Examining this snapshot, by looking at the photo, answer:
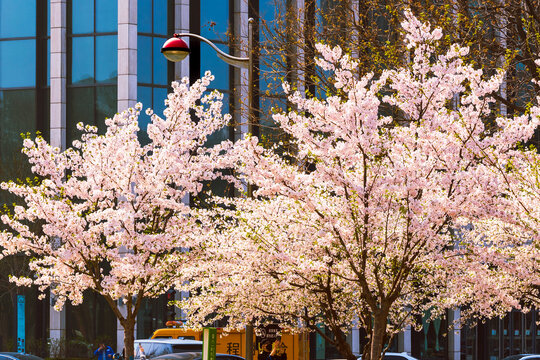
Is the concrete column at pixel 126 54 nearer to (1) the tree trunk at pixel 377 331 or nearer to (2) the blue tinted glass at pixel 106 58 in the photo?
(2) the blue tinted glass at pixel 106 58

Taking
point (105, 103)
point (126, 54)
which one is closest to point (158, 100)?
point (105, 103)

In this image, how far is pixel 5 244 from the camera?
22125mm

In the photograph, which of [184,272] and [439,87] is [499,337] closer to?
[184,272]

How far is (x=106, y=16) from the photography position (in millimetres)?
41000

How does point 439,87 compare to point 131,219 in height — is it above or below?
above

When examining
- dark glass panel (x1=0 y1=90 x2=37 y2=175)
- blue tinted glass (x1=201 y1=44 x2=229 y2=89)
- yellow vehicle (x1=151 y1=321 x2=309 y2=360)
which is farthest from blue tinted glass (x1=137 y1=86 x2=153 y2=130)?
yellow vehicle (x1=151 y1=321 x2=309 y2=360)

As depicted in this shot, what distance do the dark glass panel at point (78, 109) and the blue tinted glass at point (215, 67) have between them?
5116mm

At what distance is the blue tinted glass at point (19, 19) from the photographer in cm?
4253

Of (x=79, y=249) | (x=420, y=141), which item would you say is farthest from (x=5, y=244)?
(x=420, y=141)

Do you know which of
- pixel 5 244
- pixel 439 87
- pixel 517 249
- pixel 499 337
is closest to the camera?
pixel 439 87

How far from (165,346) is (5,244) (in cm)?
447

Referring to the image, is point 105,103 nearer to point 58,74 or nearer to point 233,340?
point 58,74

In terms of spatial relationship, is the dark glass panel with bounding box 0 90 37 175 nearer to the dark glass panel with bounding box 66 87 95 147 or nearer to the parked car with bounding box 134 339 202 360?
the dark glass panel with bounding box 66 87 95 147

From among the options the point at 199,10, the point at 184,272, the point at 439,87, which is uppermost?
the point at 199,10
